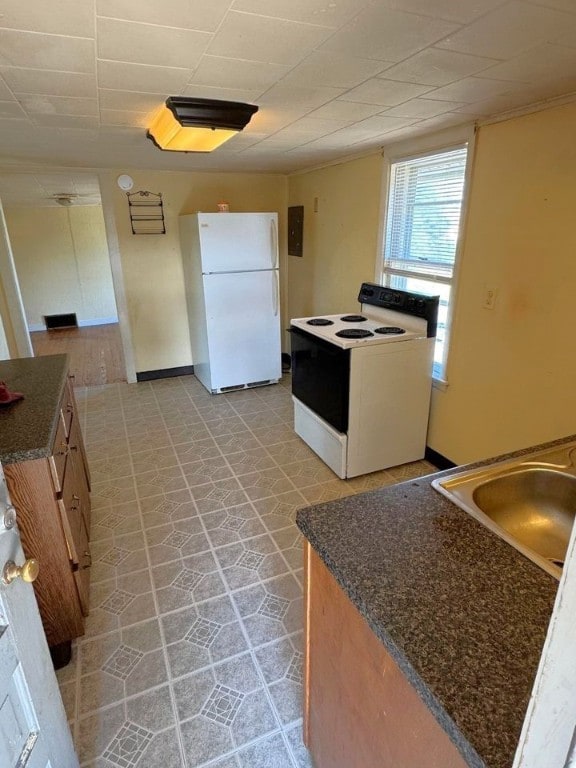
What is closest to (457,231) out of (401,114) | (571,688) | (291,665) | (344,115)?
(401,114)

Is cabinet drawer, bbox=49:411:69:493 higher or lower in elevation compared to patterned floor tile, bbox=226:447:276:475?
higher

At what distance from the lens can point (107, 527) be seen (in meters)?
2.38

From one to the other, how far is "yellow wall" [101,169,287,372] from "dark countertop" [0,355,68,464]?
2.15 m

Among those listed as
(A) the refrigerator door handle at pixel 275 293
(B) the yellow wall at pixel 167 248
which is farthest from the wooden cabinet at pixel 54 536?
(B) the yellow wall at pixel 167 248

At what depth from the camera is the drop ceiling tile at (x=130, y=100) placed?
1.73 metres

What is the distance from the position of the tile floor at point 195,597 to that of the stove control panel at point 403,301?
40.3 inches

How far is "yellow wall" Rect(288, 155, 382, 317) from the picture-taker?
3.29 m

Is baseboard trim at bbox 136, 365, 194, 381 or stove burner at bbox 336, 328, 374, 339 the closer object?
stove burner at bbox 336, 328, 374, 339

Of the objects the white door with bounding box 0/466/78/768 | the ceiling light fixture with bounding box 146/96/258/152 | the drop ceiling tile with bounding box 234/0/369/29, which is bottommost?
the white door with bounding box 0/466/78/768

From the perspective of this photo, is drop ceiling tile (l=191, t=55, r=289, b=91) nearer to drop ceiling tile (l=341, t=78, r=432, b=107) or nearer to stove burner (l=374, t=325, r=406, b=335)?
drop ceiling tile (l=341, t=78, r=432, b=107)

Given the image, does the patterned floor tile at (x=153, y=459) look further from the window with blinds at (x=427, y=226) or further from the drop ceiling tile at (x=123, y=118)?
the drop ceiling tile at (x=123, y=118)

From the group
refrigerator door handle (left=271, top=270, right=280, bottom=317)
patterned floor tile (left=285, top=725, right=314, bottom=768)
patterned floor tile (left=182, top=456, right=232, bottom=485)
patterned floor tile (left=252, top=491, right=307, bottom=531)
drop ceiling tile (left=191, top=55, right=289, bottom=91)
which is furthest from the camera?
refrigerator door handle (left=271, top=270, right=280, bottom=317)

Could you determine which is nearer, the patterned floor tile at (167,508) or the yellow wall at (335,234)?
the patterned floor tile at (167,508)

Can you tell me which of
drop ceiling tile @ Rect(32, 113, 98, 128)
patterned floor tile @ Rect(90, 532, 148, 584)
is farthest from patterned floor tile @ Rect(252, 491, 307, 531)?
drop ceiling tile @ Rect(32, 113, 98, 128)
